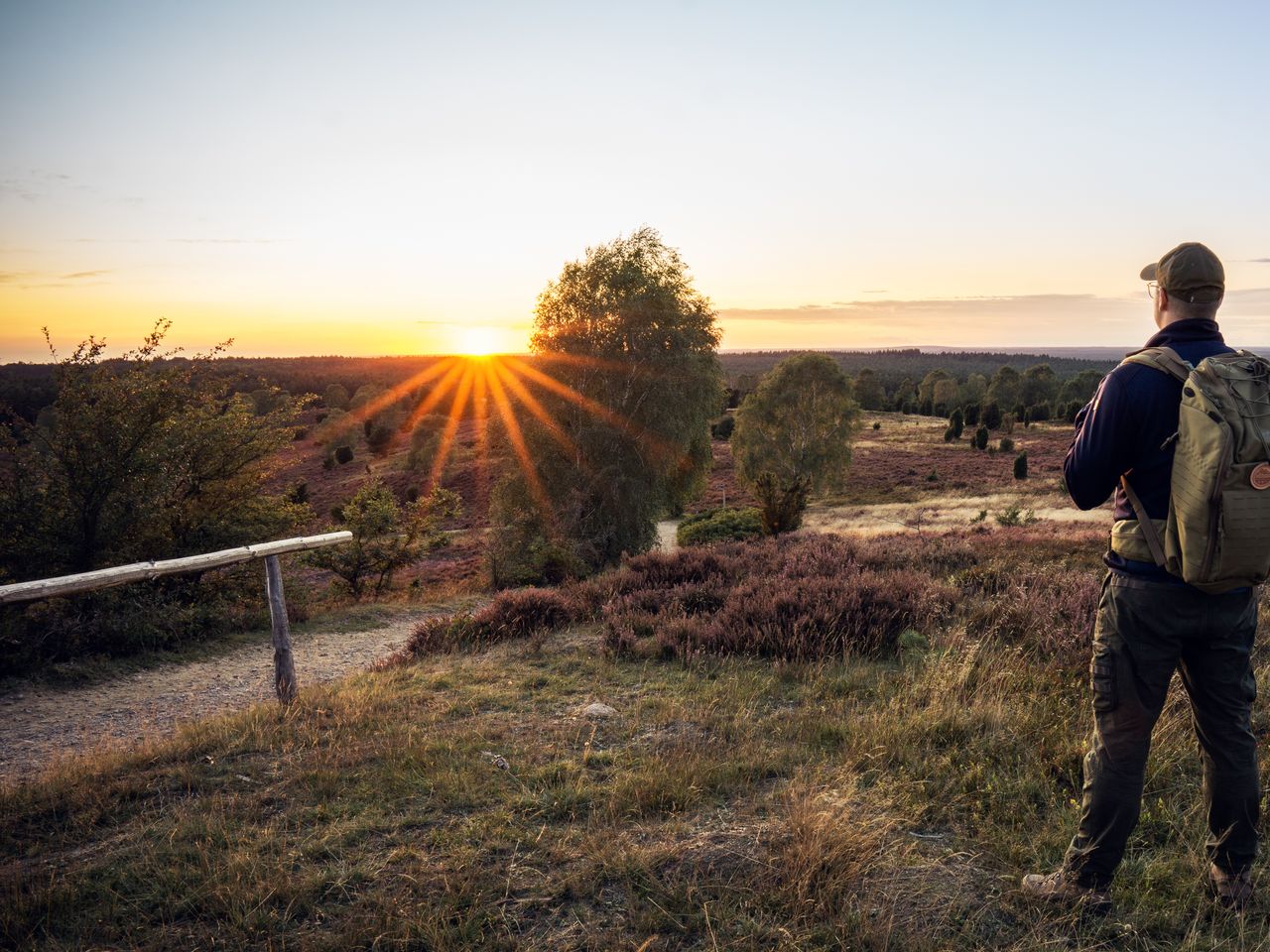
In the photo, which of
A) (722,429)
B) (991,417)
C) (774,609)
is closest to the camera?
(774,609)

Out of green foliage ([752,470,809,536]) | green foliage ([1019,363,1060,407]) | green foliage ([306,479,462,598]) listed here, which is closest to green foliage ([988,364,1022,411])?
green foliage ([1019,363,1060,407])

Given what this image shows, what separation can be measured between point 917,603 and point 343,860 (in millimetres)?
6600

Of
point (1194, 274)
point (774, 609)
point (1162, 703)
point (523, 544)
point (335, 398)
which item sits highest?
point (335, 398)

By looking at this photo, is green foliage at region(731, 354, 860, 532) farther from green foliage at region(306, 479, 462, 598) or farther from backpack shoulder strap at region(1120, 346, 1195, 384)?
backpack shoulder strap at region(1120, 346, 1195, 384)

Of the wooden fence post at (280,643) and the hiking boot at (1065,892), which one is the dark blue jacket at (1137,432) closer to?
the hiking boot at (1065,892)

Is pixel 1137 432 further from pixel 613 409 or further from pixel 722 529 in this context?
pixel 613 409

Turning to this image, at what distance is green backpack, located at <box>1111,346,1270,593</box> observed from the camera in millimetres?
2643

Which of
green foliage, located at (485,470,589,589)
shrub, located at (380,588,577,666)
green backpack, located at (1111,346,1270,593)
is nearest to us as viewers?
green backpack, located at (1111,346,1270,593)

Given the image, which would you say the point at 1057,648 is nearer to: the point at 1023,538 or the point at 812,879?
the point at 812,879

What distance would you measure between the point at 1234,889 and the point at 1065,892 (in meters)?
0.73

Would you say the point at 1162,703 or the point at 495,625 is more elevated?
the point at 1162,703

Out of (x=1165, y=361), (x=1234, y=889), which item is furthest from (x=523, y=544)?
(x=1165, y=361)

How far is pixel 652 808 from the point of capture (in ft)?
13.5

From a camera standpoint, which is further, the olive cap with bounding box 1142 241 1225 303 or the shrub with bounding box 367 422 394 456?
the shrub with bounding box 367 422 394 456
